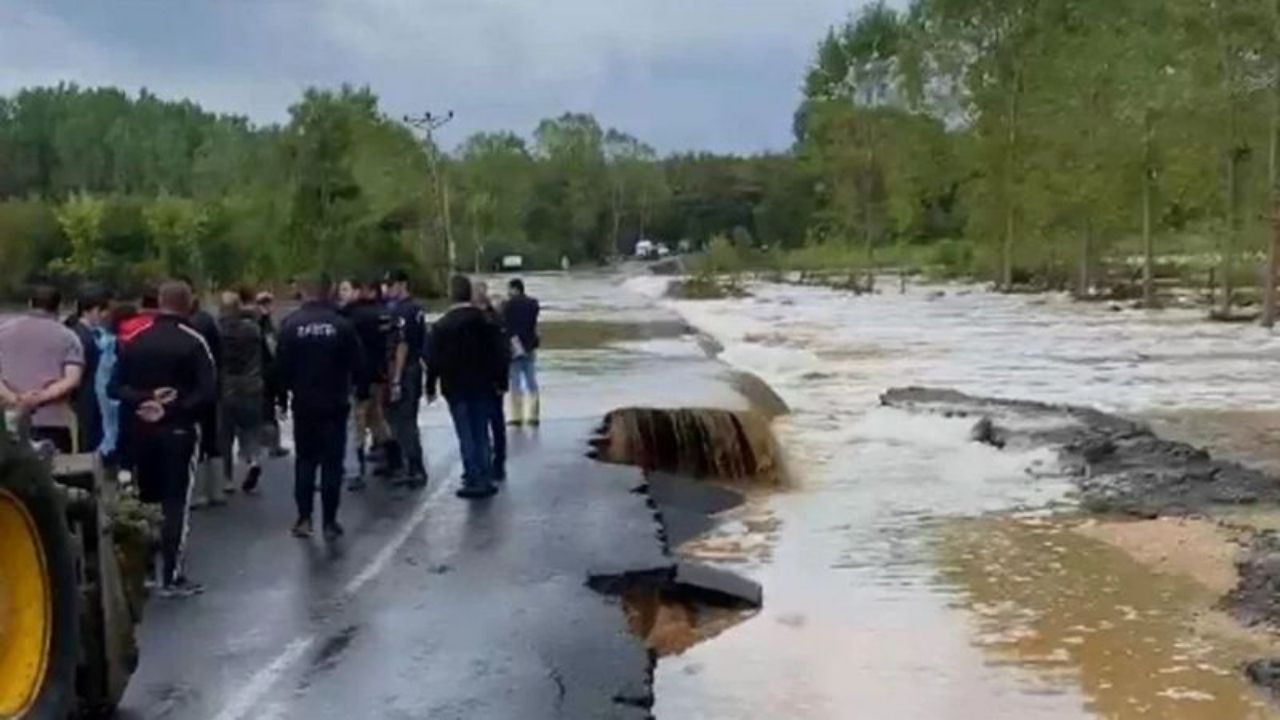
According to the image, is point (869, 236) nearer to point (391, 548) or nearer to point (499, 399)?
point (499, 399)

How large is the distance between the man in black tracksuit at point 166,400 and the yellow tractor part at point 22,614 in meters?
3.36

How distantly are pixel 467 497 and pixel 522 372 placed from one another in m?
5.99

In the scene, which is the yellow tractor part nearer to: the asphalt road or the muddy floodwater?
the asphalt road

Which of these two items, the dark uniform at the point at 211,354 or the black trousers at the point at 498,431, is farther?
the black trousers at the point at 498,431

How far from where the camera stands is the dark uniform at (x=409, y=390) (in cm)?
1653

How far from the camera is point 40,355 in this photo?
1116 centimetres

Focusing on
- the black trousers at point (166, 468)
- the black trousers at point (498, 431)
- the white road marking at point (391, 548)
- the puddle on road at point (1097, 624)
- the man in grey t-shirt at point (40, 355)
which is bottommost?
the puddle on road at point (1097, 624)

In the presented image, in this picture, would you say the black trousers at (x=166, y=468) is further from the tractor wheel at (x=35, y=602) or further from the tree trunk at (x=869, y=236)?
the tree trunk at (x=869, y=236)

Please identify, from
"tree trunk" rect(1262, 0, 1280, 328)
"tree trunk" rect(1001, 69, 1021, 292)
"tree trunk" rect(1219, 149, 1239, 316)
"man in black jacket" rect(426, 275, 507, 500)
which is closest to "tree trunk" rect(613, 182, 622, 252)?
"tree trunk" rect(1001, 69, 1021, 292)

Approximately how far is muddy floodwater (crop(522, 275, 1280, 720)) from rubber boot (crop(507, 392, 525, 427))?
4.24 ft

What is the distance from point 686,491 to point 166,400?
9422 millimetres

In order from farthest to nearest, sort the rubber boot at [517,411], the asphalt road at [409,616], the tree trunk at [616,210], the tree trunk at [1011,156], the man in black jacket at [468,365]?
the tree trunk at [616,210] < the tree trunk at [1011,156] < the rubber boot at [517,411] < the man in black jacket at [468,365] < the asphalt road at [409,616]

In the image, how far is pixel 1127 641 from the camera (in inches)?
531

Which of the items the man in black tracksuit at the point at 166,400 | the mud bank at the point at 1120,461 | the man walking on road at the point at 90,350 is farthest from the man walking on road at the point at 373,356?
the mud bank at the point at 1120,461
